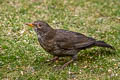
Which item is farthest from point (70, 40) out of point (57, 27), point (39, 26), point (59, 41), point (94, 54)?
point (57, 27)

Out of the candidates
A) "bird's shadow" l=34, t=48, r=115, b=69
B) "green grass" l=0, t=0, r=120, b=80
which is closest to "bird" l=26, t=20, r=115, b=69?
"bird's shadow" l=34, t=48, r=115, b=69

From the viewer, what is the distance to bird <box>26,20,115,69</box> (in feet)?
25.9

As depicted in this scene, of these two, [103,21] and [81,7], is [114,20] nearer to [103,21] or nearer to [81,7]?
[103,21]

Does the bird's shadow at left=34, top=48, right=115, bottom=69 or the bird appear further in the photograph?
the bird's shadow at left=34, top=48, right=115, bottom=69

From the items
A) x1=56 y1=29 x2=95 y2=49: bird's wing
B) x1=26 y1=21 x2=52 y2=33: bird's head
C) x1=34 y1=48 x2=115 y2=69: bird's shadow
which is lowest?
x1=34 y1=48 x2=115 y2=69: bird's shadow

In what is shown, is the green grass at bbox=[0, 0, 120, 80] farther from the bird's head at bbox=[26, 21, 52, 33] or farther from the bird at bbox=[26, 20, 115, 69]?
the bird's head at bbox=[26, 21, 52, 33]

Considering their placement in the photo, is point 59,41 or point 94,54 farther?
point 94,54

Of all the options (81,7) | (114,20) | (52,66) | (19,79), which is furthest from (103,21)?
(19,79)

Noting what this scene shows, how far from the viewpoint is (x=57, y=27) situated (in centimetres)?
1073

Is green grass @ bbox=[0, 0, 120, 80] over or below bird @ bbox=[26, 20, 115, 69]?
below

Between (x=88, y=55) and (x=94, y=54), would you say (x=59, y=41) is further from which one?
(x=94, y=54)

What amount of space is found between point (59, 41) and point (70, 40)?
0.33 m

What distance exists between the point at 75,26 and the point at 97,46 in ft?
7.31

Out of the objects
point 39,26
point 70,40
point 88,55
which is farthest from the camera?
point 88,55
